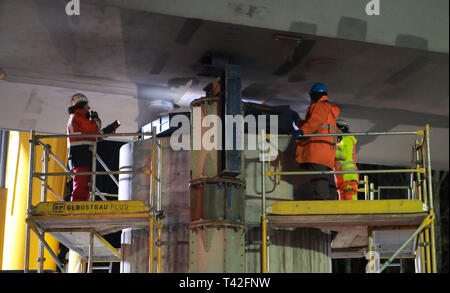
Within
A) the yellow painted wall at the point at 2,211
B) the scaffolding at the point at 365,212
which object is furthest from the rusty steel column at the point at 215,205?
the yellow painted wall at the point at 2,211

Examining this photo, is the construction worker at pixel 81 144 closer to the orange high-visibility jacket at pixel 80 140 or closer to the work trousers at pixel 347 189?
the orange high-visibility jacket at pixel 80 140

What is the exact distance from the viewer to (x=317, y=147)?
43.5ft

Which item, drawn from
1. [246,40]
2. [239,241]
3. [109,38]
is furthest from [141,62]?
[239,241]

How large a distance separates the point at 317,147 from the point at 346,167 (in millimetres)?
1438

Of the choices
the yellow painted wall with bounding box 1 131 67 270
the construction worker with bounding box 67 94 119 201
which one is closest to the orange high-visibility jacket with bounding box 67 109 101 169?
the construction worker with bounding box 67 94 119 201

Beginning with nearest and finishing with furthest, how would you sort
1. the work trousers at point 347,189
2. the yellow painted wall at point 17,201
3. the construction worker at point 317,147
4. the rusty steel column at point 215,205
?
the rusty steel column at point 215,205
the construction worker at point 317,147
the work trousers at point 347,189
the yellow painted wall at point 17,201

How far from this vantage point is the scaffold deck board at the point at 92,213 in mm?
12781

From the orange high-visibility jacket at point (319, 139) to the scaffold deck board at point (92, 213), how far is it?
106 inches

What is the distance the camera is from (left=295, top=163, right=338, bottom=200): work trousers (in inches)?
525

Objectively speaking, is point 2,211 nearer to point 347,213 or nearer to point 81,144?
point 81,144

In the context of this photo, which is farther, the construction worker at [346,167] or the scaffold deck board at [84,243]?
the construction worker at [346,167]

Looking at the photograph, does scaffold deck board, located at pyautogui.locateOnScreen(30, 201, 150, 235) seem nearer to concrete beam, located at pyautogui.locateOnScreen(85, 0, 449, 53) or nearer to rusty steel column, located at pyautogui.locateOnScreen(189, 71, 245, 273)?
rusty steel column, located at pyautogui.locateOnScreen(189, 71, 245, 273)

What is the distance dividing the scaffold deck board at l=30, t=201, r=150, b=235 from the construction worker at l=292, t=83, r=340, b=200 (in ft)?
8.74

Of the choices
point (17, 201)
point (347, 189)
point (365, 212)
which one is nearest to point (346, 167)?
point (347, 189)
